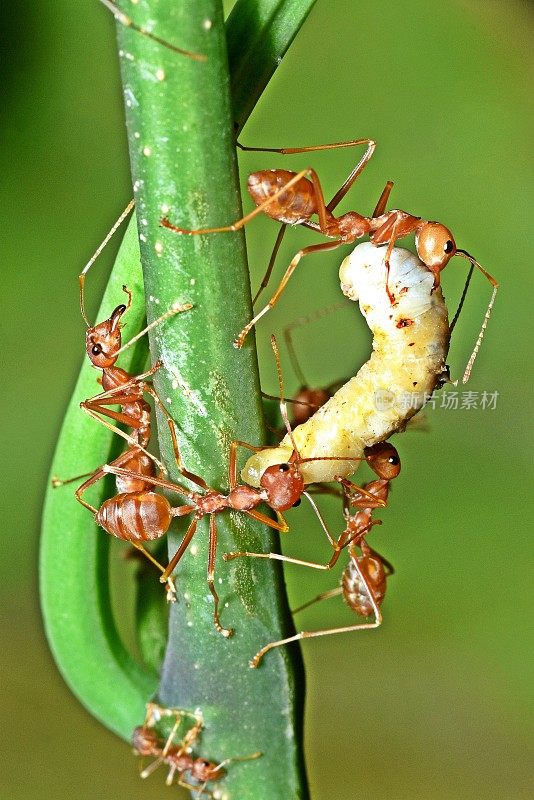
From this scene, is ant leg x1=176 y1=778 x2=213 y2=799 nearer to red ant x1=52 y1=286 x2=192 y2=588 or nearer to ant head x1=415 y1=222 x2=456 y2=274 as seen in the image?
red ant x1=52 y1=286 x2=192 y2=588

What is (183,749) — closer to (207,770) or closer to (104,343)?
(207,770)

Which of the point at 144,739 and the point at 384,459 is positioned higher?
the point at 384,459

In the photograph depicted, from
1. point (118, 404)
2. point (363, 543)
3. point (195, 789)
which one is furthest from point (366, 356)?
point (195, 789)

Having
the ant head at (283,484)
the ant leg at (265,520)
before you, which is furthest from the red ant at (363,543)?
the ant leg at (265,520)

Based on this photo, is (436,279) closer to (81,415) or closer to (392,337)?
(392,337)

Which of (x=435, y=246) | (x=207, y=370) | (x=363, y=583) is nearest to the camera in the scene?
(x=207, y=370)

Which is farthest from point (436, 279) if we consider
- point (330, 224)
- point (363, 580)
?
point (363, 580)

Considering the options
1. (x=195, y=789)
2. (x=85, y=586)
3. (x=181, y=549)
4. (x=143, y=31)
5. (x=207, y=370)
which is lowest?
(x=195, y=789)
